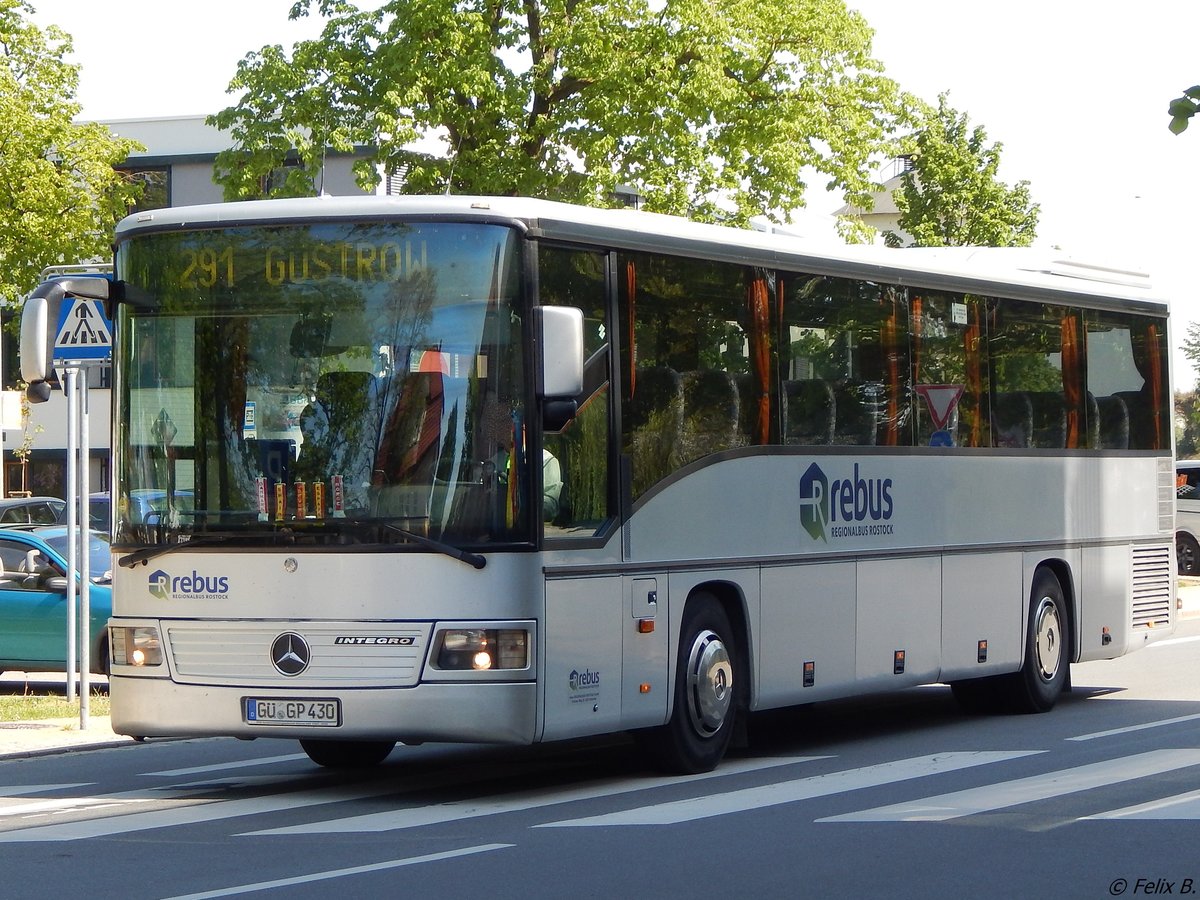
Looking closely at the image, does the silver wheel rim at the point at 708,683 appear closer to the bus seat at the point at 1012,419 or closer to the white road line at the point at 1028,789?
the white road line at the point at 1028,789

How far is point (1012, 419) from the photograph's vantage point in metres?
15.5

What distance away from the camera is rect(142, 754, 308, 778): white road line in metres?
12.5

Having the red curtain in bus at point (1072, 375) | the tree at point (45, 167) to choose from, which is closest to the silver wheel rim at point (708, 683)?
the red curtain in bus at point (1072, 375)

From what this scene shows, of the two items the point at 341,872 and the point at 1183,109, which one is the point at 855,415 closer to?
the point at 1183,109

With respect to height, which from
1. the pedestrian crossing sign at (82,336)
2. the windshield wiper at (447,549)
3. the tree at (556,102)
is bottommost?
the windshield wiper at (447,549)

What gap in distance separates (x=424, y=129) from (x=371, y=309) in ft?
70.9

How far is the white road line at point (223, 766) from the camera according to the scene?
40.9ft

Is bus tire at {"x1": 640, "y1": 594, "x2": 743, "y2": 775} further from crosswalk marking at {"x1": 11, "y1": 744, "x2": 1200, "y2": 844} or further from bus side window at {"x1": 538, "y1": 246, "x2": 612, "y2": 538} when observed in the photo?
bus side window at {"x1": 538, "y1": 246, "x2": 612, "y2": 538}

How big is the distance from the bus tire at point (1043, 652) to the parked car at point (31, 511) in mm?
18244

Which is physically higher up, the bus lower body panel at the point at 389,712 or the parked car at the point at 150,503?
the parked car at the point at 150,503

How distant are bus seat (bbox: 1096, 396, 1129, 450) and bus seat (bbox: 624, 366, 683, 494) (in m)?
6.27

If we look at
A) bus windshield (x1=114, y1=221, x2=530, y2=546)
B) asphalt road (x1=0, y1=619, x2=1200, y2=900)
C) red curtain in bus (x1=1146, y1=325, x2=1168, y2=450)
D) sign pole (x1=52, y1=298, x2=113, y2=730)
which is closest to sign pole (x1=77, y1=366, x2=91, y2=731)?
sign pole (x1=52, y1=298, x2=113, y2=730)

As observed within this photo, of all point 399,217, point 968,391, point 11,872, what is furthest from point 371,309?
point 968,391

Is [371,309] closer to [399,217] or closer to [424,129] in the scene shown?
[399,217]
